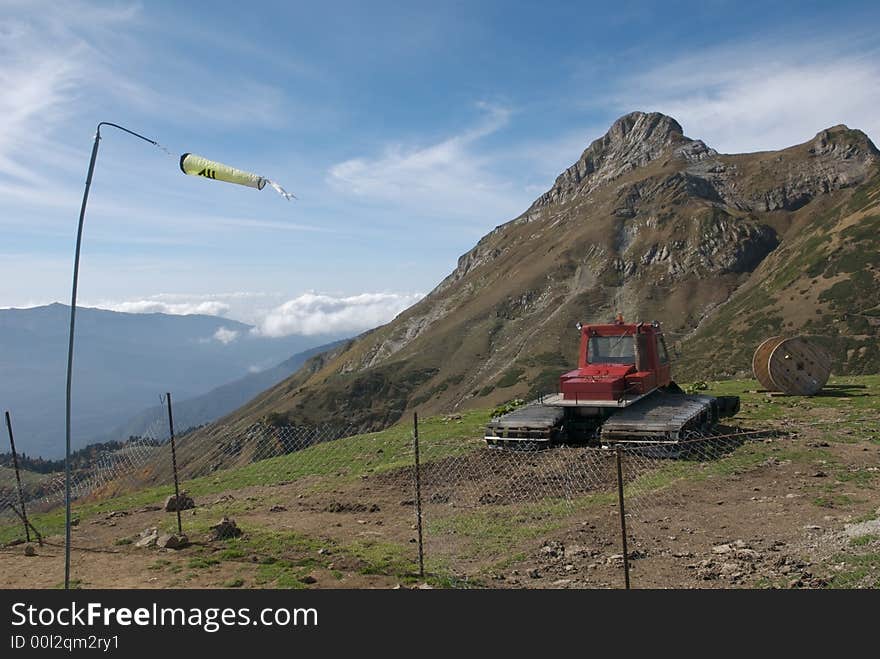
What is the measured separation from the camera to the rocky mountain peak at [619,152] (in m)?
176

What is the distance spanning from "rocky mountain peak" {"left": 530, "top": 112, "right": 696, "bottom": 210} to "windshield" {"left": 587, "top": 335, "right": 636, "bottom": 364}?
165985 millimetres

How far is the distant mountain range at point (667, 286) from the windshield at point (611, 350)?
Answer: 147 feet

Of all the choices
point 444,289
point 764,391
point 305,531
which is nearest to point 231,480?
point 305,531

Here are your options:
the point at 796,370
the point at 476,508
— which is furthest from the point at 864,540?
the point at 796,370

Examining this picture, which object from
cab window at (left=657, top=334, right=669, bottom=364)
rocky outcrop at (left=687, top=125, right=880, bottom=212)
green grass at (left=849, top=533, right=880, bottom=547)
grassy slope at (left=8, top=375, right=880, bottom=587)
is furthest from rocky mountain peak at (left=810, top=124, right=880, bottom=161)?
green grass at (left=849, top=533, right=880, bottom=547)

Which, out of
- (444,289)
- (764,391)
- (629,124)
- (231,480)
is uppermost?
(629,124)

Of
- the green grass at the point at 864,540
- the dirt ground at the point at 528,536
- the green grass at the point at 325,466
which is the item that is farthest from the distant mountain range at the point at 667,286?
the green grass at the point at 864,540

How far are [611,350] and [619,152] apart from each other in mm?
182644

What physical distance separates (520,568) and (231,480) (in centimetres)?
1386

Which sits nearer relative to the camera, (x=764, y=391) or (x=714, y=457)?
(x=714, y=457)

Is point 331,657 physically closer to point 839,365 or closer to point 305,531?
point 305,531

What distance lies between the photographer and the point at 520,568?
9.48 meters

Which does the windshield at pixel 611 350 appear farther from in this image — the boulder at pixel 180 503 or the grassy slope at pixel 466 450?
the boulder at pixel 180 503

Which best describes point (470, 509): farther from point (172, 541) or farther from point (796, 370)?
point (796, 370)
